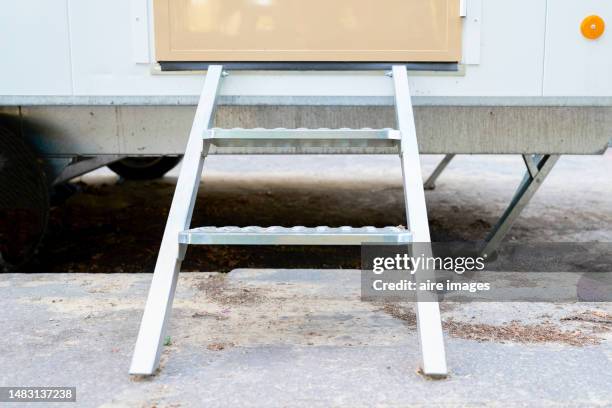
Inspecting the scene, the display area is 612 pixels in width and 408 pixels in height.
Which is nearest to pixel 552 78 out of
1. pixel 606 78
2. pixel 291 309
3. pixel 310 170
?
pixel 606 78

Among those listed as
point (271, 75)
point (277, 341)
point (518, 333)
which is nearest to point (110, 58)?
point (271, 75)

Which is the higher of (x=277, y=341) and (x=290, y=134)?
(x=290, y=134)

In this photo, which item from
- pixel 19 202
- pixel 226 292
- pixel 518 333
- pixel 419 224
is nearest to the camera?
pixel 419 224

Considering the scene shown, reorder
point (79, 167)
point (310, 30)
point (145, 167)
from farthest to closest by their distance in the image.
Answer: point (145, 167) → point (79, 167) → point (310, 30)

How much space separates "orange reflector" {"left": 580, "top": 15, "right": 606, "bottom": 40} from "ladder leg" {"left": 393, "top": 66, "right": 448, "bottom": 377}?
0.84m

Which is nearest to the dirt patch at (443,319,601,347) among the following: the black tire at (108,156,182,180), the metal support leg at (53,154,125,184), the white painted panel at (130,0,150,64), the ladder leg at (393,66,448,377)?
the ladder leg at (393,66,448,377)

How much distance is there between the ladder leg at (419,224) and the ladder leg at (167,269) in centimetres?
67

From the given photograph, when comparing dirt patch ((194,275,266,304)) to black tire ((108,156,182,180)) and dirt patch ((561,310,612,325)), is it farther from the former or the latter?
black tire ((108,156,182,180))

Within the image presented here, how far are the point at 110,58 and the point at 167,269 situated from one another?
1295 mm

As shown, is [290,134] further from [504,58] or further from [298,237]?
[504,58]

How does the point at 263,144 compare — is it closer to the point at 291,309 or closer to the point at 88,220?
the point at 291,309

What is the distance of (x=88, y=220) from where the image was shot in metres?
4.58

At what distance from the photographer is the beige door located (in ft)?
8.75

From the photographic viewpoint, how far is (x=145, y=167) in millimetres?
5828
